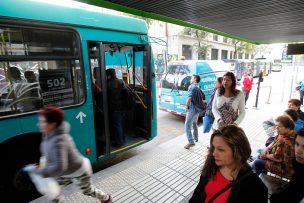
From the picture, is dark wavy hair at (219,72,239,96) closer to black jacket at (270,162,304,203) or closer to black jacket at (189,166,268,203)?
black jacket at (270,162,304,203)

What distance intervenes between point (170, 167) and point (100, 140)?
5.31 ft

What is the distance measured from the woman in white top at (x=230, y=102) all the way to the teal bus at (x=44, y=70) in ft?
7.02

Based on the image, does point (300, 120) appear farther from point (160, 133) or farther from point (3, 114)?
point (3, 114)

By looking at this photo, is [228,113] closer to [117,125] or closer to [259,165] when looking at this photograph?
[259,165]

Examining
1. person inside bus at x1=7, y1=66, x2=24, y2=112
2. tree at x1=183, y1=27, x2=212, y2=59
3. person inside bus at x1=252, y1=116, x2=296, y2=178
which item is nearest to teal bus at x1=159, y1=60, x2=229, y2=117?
person inside bus at x1=252, y1=116, x2=296, y2=178

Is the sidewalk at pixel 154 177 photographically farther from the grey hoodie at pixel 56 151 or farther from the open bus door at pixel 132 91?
the grey hoodie at pixel 56 151

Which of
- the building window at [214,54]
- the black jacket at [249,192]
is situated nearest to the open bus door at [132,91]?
the black jacket at [249,192]

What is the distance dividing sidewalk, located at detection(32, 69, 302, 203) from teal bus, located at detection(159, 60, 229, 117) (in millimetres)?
2539

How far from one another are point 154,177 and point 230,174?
7.45ft

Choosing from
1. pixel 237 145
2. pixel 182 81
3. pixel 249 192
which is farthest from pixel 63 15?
pixel 182 81

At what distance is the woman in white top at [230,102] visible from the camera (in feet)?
11.0

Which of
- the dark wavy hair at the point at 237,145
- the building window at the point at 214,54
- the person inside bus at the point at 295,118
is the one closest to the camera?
the dark wavy hair at the point at 237,145

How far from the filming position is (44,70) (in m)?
3.07

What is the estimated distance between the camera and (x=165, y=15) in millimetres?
3545
